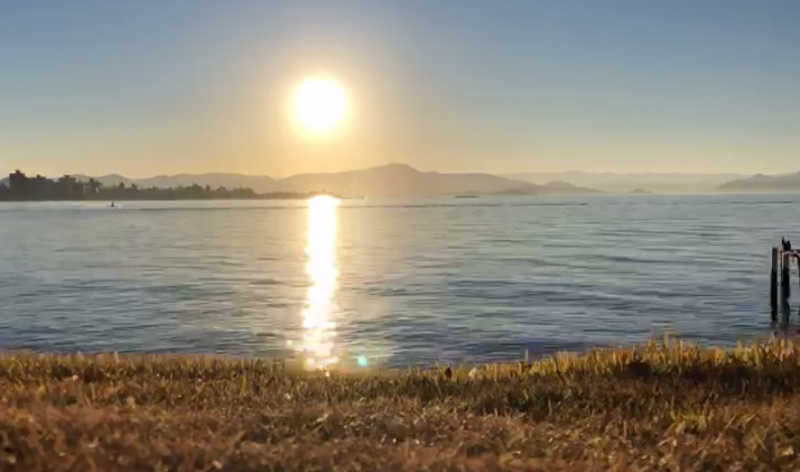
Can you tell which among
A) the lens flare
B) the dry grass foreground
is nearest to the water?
the lens flare

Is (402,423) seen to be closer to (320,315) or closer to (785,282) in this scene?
(320,315)

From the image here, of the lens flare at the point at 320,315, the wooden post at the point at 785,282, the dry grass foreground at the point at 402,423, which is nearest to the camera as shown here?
the dry grass foreground at the point at 402,423

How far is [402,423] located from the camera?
6.35m

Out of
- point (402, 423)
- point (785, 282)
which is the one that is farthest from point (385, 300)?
point (402, 423)

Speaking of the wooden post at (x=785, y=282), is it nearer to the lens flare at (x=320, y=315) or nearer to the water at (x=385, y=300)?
the water at (x=385, y=300)

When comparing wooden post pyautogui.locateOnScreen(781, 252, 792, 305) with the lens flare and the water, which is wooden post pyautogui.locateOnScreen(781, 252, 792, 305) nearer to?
the water

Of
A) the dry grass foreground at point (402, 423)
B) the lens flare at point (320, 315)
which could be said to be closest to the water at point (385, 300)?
the lens flare at point (320, 315)

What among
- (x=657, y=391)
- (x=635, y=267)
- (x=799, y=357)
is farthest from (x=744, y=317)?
(x=657, y=391)

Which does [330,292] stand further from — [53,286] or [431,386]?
[431,386]

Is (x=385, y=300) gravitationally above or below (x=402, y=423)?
below

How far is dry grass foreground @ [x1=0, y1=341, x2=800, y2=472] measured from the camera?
524 cm

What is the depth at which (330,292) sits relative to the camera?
139 ft

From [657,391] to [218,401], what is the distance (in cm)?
456

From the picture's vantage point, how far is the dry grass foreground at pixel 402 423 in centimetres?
524
